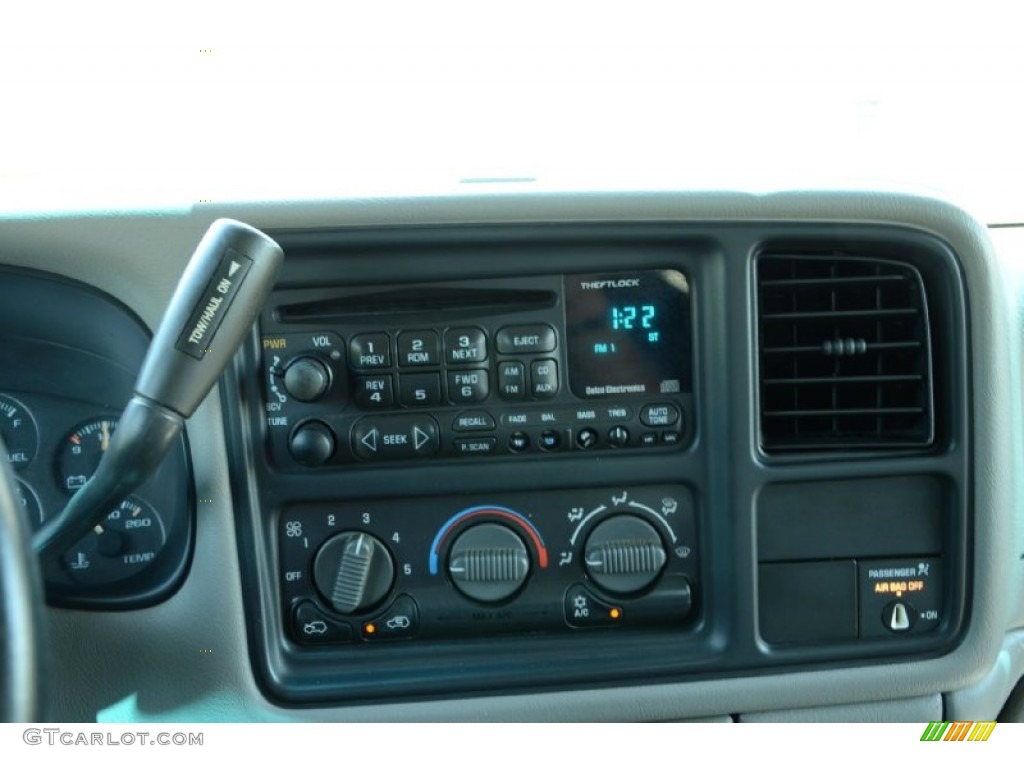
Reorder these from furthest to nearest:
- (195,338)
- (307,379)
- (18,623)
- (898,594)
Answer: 1. (898,594)
2. (307,379)
3. (195,338)
4. (18,623)

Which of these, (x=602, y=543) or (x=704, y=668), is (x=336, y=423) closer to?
(x=602, y=543)

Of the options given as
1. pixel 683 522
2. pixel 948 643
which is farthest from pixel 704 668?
pixel 948 643

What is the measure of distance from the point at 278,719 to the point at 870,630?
2.75 feet

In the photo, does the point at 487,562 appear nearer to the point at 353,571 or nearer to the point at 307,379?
the point at 353,571

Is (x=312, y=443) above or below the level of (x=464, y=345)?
below

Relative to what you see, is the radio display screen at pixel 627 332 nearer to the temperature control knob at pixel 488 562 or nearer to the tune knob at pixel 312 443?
the temperature control knob at pixel 488 562

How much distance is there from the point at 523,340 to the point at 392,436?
0.71ft

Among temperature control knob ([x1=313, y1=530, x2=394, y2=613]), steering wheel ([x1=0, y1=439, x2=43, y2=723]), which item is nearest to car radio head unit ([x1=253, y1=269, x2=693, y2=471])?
temperature control knob ([x1=313, y1=530, x2=394, y2=613])

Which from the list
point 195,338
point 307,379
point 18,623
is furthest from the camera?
point 307,379

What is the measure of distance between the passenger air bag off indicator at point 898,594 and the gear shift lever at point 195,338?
3.00ft

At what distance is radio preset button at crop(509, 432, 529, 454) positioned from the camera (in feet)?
4.72

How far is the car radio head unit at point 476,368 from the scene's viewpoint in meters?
1.41

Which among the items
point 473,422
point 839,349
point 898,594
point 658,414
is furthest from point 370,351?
point 898,594

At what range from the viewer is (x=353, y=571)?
1.43 m
